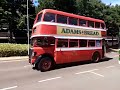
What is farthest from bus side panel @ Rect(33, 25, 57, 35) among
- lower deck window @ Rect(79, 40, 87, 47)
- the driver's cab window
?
lower deck window @ Rect(79, 40, 87, 47)

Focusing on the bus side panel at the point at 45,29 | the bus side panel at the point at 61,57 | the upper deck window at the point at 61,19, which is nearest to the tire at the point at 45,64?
the bus side panel at the point at 61,57

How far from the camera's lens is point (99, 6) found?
4181 centimetres

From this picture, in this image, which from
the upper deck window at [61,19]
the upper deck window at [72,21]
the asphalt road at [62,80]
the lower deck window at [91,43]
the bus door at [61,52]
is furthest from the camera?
the lower deck window at [91,43]

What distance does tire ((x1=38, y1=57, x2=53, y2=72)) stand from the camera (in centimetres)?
1652

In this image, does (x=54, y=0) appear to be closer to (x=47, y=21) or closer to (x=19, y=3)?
(x=19, y=3)

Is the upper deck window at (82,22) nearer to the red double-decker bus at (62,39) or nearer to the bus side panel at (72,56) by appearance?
the red double-decker bus at (62,39)

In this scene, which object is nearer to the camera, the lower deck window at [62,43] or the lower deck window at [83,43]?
the lower deck window at [62,43]

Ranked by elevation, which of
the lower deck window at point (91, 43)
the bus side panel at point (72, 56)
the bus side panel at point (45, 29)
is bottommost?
the bus side panel at point (72, 56)

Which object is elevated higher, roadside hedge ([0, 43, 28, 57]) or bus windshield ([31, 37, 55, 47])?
bus windshield ([31, 37, 55, 47])

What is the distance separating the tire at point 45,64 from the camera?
54.2 feet

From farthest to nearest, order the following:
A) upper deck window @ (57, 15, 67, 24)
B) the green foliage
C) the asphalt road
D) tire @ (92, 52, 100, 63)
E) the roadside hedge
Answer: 1. the green foliage
2. the roadside hedge
3. tire @ (92, 52, 100, 63)
4. upper deck window @ (57, 15, 67, 24)
5. the asphalt road

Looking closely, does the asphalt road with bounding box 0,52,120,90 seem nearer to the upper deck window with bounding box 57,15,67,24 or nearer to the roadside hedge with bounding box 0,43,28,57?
the upper deck window with bounding box 57,15,67,24

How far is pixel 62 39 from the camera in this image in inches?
706

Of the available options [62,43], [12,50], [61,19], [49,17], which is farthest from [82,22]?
[12,50]
